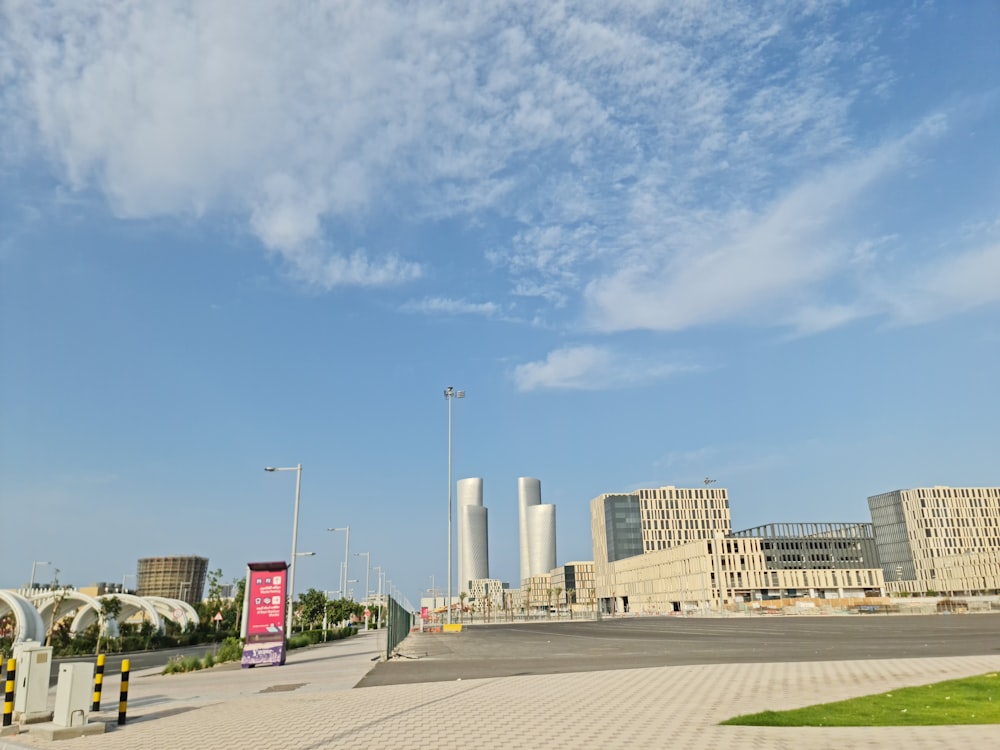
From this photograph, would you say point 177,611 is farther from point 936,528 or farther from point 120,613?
point 936,528

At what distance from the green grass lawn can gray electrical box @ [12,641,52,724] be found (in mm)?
11164

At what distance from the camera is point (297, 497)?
37750 mm

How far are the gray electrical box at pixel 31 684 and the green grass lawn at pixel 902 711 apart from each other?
11.2m

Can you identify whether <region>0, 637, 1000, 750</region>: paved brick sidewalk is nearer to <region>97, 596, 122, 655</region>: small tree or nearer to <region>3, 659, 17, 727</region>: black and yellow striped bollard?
<region>3, 659, 17, 727</region>: black and yellow striped bollard

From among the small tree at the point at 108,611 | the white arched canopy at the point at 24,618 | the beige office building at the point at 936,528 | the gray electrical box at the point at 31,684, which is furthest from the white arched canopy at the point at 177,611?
the beige office building at the point at 936,528

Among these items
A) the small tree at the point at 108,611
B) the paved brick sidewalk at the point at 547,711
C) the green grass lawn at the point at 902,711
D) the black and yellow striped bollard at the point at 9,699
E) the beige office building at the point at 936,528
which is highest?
the beige office building at the point at 936,528

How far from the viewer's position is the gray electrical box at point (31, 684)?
12.2 m

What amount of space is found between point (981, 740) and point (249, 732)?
31.9 feet

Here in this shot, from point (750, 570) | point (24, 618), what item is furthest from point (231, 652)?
point (750, 570)

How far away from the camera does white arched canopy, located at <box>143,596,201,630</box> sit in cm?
7106

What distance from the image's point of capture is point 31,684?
1233cm

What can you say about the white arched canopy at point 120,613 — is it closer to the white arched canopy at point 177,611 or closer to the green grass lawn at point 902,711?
the white arched canopy at point 177,611

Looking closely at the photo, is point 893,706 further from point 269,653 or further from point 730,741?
point 269,653

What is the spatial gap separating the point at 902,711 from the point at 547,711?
5.26 m
